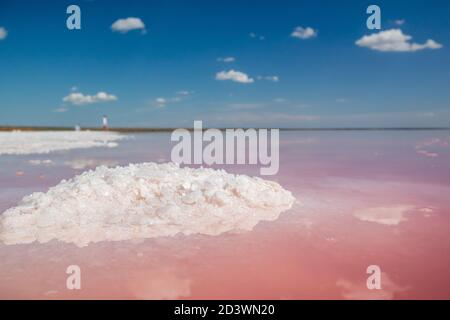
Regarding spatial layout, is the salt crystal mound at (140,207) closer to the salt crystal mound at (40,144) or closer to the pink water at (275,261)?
the pink water at (275,261)

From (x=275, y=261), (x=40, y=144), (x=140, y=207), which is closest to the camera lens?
(x=275, y=261)

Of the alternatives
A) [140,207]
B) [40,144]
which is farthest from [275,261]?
[40,144]

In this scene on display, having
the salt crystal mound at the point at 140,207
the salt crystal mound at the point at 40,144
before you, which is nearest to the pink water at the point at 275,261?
the salt crystal mound at the point at 140,207

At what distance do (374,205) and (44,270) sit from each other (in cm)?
427

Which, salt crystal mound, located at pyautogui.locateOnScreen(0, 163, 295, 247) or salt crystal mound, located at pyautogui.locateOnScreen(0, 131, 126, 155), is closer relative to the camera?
salt crystal mound, located at pyautogui.locateOnScreen(0, 163, 295, 247)

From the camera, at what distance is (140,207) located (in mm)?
4750

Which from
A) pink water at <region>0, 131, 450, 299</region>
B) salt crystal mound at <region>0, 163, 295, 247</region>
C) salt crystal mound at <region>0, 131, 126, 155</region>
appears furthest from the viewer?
salt crystal mound at <region>0, 131, 126, 155</region>

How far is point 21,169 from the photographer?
9.41m

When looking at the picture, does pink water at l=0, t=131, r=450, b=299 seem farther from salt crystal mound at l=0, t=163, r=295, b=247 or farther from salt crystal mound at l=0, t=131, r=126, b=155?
salt crystal mound at l=0, t=131, r=126, b=155

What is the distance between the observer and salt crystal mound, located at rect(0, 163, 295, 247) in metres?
4.08

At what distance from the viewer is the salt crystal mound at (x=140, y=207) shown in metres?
4.08

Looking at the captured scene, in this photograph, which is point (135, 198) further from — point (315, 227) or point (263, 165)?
point (263, 165)

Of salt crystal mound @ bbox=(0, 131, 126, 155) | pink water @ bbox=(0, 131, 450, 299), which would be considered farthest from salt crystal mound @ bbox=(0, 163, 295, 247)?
salt crystal mound @ bbox=(0, 131, 126, 155)

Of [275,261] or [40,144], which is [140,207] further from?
[40,144]
